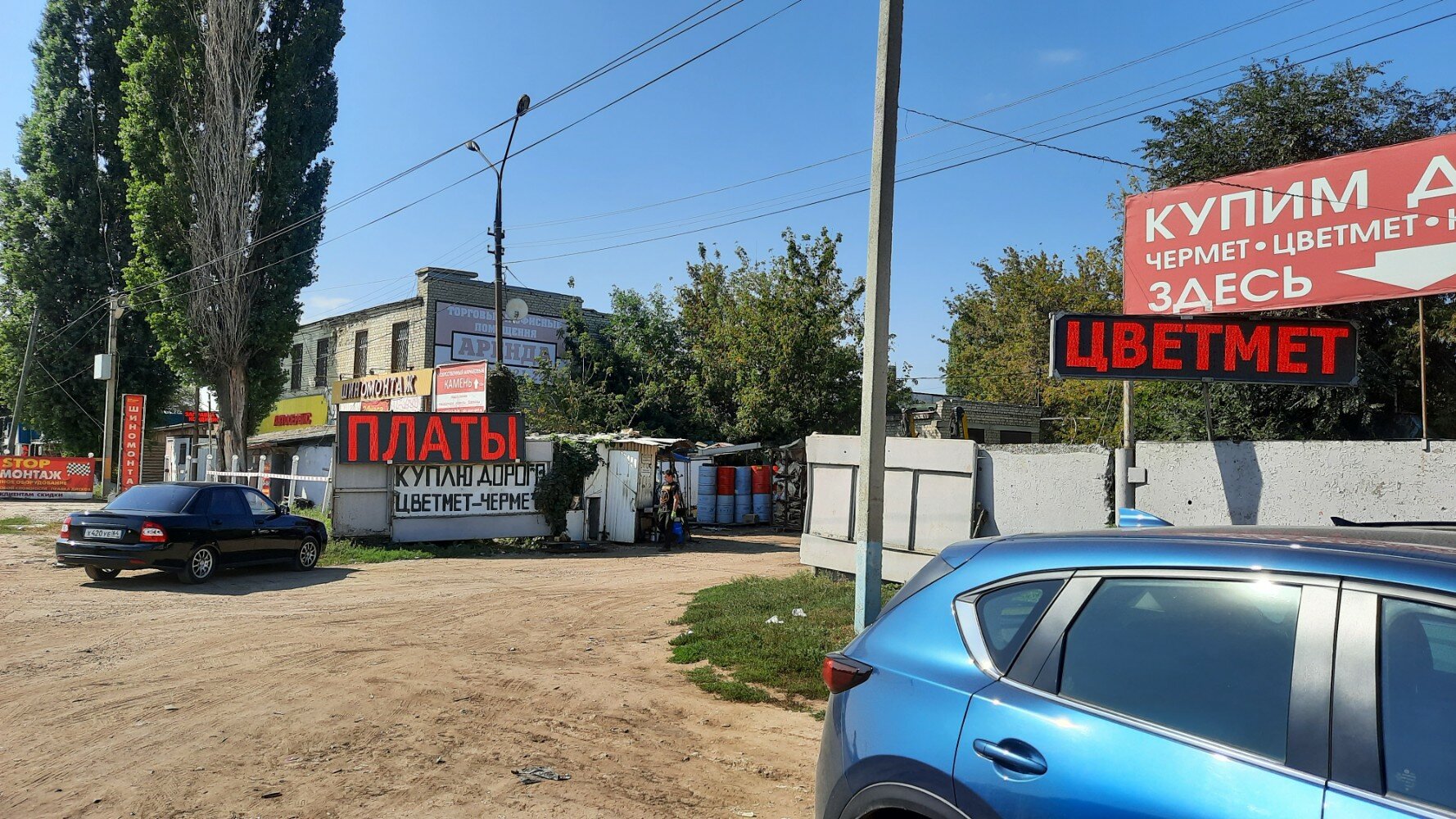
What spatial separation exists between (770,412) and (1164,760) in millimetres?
27004

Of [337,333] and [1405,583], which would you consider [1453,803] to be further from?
[337,333]

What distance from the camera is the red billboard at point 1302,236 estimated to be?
9719mm

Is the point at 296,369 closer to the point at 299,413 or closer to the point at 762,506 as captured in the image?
the point at 299,413

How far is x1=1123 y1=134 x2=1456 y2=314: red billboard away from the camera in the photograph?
9.72 metres

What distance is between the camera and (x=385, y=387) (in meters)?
28.8

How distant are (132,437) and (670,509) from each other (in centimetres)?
2016

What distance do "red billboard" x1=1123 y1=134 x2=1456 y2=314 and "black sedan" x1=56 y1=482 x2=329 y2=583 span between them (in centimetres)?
1301

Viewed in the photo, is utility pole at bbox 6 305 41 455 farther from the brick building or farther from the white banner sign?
the white banner sign

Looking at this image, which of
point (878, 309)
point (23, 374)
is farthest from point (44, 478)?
point (878, 309)

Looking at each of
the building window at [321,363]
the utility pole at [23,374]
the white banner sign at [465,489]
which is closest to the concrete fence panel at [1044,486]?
the white banner sign at [465,489]

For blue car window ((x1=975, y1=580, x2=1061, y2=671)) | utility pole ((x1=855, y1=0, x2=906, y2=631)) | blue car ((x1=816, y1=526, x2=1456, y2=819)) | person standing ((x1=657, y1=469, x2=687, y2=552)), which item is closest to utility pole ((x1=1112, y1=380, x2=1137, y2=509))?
utility pole ((x1=855, y1=0, x2=906, y2=631))

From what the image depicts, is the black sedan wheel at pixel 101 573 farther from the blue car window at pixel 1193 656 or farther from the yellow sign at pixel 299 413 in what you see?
the yellow sign at pixel 299 413

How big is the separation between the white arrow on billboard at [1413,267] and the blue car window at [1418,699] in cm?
964

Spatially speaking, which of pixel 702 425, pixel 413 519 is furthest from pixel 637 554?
pixel 702 425
